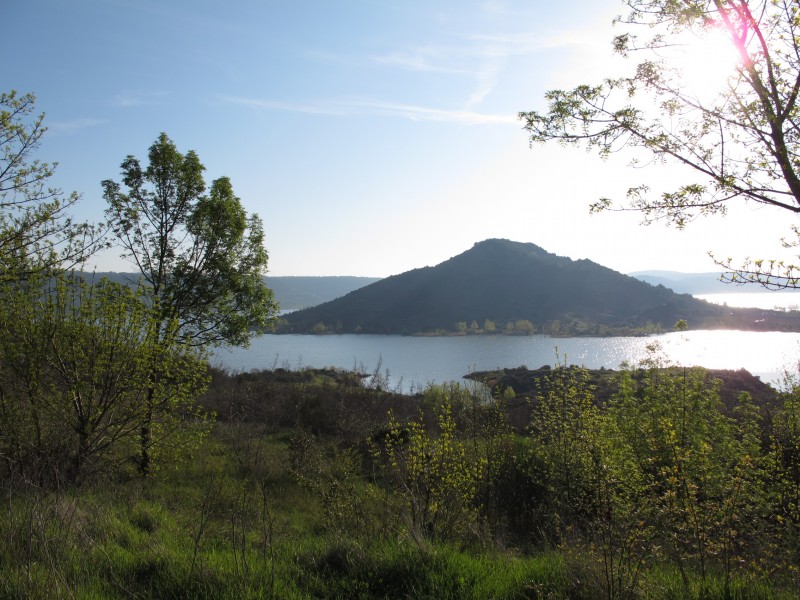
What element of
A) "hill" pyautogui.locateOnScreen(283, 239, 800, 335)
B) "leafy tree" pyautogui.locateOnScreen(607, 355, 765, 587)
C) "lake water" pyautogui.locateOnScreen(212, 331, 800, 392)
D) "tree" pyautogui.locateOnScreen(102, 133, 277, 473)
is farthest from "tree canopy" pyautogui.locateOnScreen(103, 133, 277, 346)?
"hill" pyautogui.locateOnScreen(283, 239, 800, 335)

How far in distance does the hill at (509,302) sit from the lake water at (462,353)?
8.47m

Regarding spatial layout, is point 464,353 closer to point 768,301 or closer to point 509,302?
point 509,302

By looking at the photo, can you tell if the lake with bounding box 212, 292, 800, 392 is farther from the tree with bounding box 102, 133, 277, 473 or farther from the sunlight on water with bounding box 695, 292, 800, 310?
the tree with bounding box 102, 133, 277, 473

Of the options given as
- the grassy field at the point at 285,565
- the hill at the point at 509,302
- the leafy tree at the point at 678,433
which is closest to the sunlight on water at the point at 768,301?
the leafy tree at the point at 678,433

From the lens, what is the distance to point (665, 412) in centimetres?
912

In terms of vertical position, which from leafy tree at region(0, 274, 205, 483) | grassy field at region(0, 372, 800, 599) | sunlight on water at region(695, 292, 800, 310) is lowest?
grassy field at region(0, 372, 800, 599)

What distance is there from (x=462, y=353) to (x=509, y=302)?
48.9 metres

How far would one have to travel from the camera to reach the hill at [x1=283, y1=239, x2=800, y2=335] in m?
103

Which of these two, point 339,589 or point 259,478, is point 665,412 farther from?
point 259,478

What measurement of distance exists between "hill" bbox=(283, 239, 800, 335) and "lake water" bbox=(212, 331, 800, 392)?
8.47m

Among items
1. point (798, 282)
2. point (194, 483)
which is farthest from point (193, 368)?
point (798, 282)

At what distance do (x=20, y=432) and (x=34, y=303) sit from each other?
1921 mm

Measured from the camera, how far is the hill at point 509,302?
103m

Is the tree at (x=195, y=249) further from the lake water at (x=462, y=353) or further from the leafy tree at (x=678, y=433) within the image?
the lake water at (x=462, y=353)
